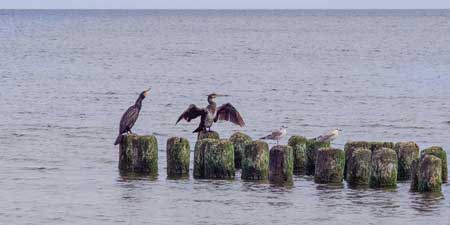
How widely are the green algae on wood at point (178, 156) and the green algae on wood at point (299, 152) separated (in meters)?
1.74

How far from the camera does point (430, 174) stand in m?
18.3

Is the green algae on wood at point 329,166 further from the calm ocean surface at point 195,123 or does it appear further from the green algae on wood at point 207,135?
the green algae on wood at point 207,135

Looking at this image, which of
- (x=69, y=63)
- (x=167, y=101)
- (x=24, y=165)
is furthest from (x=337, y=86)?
(x=24, y=165)

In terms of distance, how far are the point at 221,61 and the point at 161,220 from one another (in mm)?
48588

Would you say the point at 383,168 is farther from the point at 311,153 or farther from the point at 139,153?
the point at 139,153

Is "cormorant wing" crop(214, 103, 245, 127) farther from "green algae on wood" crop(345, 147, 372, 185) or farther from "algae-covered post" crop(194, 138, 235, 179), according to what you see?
"green algae on wood" crop(345, 147, 372, 185)

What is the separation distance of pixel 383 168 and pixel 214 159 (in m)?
2.71

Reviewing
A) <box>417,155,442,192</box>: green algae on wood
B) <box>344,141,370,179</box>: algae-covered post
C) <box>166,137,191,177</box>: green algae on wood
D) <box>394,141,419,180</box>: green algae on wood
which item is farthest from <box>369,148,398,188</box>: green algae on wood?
<box>166,137,191,177</box>: green algae on wood

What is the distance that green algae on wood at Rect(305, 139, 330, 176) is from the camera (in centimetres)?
1998

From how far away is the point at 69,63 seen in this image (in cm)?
6100

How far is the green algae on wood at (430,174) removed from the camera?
18141 millimetres

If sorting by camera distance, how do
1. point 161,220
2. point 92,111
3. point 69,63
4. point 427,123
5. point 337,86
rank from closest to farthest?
point 161,220 → point 427,123 → point 92,111 → point 337,86 → point 69,63

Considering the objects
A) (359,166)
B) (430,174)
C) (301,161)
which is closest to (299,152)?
(301,161)

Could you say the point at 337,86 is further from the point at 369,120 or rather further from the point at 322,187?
the point at 322,187
